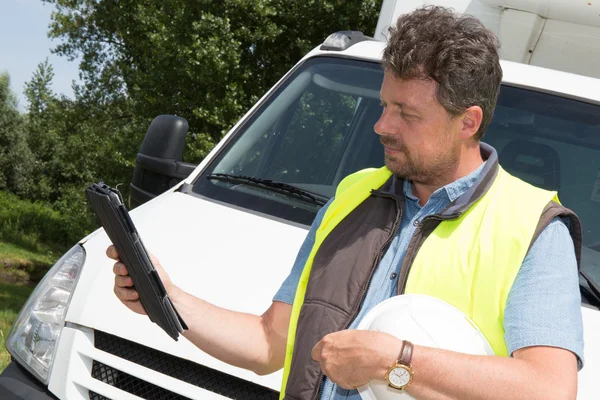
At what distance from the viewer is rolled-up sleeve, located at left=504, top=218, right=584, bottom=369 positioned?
6.42 ft

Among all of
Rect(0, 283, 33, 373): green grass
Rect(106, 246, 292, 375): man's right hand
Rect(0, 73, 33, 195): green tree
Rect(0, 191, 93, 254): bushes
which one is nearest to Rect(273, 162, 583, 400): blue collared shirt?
Rect(106, 246, 292, 375): man's right hand

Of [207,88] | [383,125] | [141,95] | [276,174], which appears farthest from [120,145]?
[383,125]

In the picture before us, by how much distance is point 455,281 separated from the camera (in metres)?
2.15

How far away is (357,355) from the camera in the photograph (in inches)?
75.5

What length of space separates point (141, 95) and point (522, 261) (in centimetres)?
1687

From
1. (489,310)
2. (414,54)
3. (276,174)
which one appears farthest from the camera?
(276,174)

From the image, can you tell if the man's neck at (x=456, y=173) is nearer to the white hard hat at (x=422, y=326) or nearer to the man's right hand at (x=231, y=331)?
the white hard hat at (x=422, y=326)

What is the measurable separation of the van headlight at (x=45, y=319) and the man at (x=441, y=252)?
909 millimetres

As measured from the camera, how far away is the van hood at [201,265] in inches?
123

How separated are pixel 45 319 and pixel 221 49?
42.2ft

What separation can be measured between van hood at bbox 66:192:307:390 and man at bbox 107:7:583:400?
0.59 m

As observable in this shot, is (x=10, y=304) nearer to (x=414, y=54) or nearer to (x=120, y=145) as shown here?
(x=120, y=145)

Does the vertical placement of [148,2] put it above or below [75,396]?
above

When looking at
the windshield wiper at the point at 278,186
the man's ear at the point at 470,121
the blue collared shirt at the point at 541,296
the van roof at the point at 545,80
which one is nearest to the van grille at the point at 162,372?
the blue collared shirt at the point at 541,296
